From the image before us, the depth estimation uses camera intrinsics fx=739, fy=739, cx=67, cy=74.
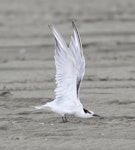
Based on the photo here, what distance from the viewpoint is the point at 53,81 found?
10977mm

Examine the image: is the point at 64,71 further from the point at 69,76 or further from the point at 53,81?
the point at 53,81

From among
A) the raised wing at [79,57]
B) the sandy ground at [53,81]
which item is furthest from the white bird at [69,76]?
the sandy ground at [53,81]

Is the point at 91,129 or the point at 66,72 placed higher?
the point at 66,72

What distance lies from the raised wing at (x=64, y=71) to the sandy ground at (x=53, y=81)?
1.08 feet

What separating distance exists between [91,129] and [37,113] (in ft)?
3.86

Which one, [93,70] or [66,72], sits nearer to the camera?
[66,72]

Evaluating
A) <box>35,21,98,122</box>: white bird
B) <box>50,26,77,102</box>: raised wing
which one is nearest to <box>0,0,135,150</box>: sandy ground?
<box>35,21,98,122</box>: white bird

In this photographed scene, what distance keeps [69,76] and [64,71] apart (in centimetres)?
8

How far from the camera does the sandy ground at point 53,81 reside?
768cm

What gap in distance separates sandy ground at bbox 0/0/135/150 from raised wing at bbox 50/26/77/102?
328mm

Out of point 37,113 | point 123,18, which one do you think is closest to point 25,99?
point 37,113

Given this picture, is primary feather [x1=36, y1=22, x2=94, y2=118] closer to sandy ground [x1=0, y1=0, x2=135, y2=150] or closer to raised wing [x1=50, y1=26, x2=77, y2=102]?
raised wing [x1=50, y1=26, x2=77, y2=102]

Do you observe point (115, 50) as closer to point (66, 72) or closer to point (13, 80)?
point (13, 80)

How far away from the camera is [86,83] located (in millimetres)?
10812
